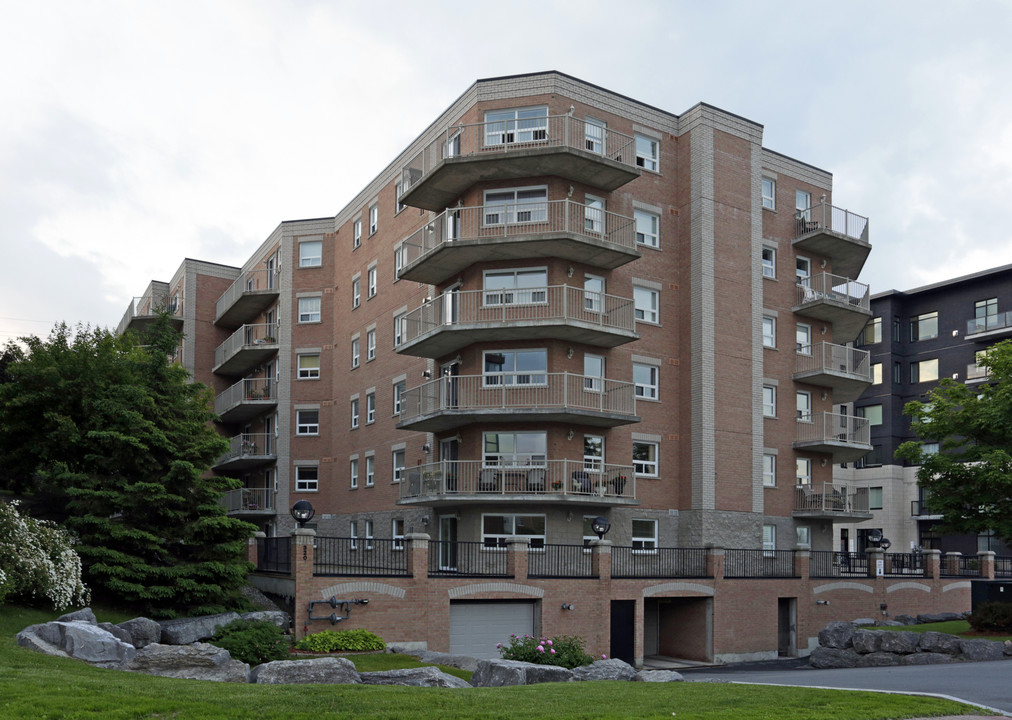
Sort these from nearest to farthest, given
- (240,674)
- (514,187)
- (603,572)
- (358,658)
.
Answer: (240,674), (358,658), (603,572), (514,187)

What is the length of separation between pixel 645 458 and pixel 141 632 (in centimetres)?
1896

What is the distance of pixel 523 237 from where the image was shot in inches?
1242

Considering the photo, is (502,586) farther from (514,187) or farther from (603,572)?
(514,187)

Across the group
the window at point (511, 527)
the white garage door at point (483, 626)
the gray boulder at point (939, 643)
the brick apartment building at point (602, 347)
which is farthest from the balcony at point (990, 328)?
the white garage door at point (483, 626)

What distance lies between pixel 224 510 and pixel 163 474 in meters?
2.05

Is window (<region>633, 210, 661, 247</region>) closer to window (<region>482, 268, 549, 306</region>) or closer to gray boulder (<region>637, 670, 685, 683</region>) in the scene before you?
window (<region>482, 268, 549, 306</region>)

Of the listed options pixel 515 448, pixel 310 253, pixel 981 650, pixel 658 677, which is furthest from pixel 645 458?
pixel 310 253

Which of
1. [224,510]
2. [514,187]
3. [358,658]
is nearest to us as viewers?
[358,658]

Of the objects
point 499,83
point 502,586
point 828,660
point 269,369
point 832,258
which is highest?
point 499,83

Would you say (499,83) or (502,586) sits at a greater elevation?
(499,83)

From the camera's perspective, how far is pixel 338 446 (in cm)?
4603

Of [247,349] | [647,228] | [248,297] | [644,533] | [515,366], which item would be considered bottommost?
[644,533]

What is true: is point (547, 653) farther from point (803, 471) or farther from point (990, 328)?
point (990, 328)

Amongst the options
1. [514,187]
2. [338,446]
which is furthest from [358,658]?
[338,446]
